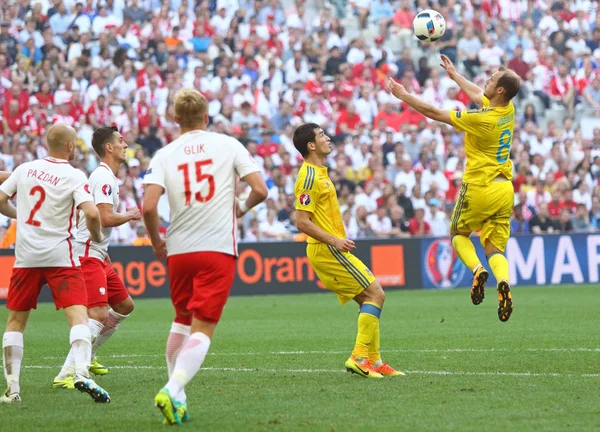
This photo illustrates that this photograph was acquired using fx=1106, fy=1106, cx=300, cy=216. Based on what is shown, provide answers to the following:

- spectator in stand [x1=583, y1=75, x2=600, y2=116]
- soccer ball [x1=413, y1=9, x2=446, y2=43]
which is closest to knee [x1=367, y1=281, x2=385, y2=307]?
soccer ball [x1=413, y1=9, x2=446, y2=43]

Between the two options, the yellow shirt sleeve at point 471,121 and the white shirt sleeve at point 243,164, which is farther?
the yellow shirt sleeve at point 471,121

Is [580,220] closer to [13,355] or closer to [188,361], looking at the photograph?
[13,355]

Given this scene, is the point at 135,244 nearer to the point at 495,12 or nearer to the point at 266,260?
the point at 266,260

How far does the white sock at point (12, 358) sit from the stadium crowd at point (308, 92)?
41.3 ft

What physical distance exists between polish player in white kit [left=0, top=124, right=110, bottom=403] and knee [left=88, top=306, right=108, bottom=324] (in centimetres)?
155

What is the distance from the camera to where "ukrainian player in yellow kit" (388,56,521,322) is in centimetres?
1054

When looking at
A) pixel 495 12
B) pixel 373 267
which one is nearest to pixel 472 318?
pixel 373 267

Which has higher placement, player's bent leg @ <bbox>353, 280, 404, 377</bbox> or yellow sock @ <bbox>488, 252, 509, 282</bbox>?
yellow sock @ <bbox>488, 252, 509, 282</bbox>

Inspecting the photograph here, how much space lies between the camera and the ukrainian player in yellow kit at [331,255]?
989 cm

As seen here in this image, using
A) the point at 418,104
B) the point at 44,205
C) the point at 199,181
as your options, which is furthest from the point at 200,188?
the point at 418,104

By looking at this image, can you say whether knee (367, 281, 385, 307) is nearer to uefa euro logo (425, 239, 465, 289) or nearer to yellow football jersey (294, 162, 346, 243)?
yellow football jersey (294, 162, 346, 243)

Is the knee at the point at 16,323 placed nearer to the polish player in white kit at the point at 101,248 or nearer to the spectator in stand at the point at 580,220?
the polish player in white kit at the point at 101,248

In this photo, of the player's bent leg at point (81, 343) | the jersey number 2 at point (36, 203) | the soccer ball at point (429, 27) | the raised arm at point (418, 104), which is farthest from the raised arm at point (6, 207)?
the soccer ball at point (429, 27)

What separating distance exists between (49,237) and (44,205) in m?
0.25
